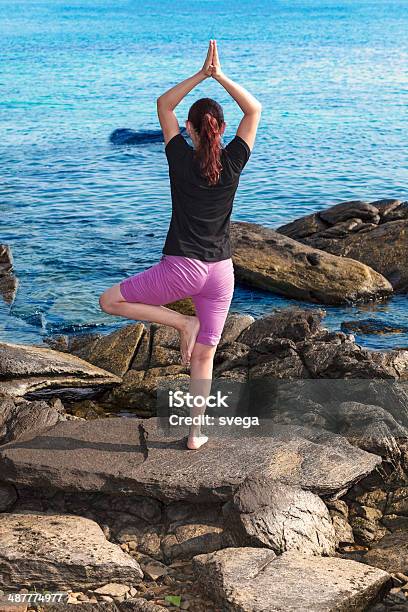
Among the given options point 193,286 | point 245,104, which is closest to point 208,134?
point 245,104

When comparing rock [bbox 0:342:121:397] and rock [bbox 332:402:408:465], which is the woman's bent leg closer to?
rock [bbox 332:402:408:465]

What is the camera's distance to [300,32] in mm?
99375

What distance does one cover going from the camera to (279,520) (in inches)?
296

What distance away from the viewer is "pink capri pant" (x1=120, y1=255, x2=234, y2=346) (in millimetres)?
7637

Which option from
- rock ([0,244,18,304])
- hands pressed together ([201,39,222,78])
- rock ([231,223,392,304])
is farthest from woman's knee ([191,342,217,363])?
rock ([0,244,18,304])

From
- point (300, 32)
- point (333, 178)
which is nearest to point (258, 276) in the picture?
point (333, 178)

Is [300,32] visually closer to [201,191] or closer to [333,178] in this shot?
[333,178]

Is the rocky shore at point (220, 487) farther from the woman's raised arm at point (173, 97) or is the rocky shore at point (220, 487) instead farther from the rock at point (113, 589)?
the woman's raised arm at point (173, 97)

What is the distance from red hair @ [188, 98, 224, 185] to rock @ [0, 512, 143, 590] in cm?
287

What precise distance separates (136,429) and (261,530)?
1846mm

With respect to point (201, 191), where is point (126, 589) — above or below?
below

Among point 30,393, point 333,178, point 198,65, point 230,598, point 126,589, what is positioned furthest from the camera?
point 198,65

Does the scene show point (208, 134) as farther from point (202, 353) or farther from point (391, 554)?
point (391, 554)

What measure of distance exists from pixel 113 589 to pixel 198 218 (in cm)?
282
